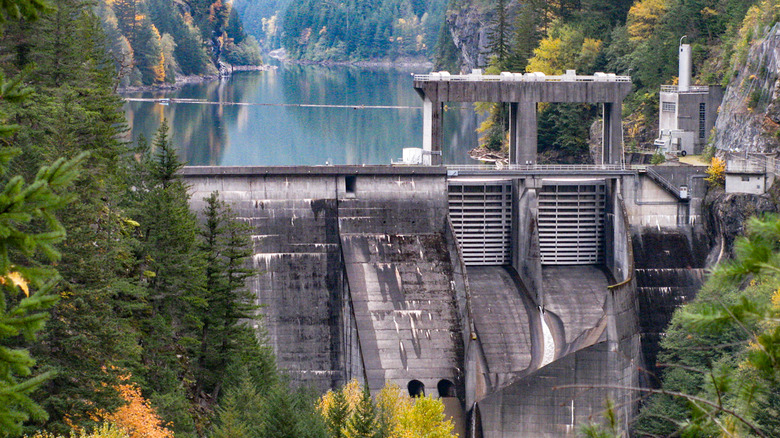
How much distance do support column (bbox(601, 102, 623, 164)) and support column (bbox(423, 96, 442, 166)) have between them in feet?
25.0

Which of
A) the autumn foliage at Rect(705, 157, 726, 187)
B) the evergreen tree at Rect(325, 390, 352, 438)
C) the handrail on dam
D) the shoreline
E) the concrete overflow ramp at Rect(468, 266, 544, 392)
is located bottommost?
the concrete overflow ramp at Rect(468, 266, 544, 392)

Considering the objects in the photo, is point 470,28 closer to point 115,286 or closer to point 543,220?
point 543,220

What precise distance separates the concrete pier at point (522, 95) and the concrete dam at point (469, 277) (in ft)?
4.68

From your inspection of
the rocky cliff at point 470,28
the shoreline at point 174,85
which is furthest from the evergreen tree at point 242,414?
the shoreline at point 174,85

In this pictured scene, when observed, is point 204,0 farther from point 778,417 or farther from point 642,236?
point 778,417

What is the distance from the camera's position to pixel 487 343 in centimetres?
4400

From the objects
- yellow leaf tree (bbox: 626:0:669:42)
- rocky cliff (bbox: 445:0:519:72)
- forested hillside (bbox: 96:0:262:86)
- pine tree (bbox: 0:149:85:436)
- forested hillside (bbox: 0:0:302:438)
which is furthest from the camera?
forested hillside (bbox: 96:0:262:86)

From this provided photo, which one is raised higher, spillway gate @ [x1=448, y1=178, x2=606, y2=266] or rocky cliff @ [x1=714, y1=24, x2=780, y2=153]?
rocky cliff @ [x1=714, y1=24, x2=780, y2=153]

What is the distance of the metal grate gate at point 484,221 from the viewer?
1875 inches

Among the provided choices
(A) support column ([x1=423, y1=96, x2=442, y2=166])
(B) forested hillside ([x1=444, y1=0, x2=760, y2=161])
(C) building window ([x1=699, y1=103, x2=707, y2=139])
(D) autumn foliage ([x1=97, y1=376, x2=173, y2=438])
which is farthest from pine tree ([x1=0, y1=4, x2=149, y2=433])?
(B) forested hillside ([x1=444, y1=0, x2=760, y2=161])

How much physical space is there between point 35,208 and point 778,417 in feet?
85.0

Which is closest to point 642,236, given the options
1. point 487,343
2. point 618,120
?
point 618,120

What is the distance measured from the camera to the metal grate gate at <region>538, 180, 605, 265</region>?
48.3 m

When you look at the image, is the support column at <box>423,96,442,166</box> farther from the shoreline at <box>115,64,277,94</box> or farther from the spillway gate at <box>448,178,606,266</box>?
the shoreline at <box>115,64,277,94</box>
